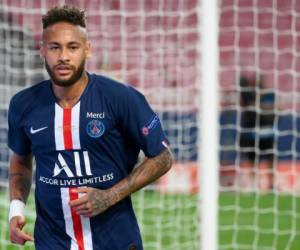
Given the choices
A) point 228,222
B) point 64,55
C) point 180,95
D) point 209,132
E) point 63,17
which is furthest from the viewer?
point 228,222

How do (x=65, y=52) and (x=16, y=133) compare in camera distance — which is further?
(x=16, y=133)

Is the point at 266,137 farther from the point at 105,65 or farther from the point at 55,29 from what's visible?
the point at 55,29

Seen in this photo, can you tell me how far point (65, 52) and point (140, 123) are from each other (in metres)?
0.40

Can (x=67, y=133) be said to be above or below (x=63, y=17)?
below

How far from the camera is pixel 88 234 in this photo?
3689 millimetres

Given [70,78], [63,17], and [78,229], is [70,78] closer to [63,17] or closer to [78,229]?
[63,17]

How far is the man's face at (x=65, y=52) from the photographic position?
11.8ft

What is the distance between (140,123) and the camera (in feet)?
11.9

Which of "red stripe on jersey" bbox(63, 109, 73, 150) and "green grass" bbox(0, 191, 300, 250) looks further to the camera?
"green grass" bbox(0, 191, 300, 250)

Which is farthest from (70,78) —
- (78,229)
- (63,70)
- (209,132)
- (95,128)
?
(209,132)

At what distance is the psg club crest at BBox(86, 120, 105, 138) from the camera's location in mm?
3631

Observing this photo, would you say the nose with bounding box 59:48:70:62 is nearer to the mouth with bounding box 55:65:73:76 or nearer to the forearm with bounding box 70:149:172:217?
the mouth with bounding box 55:65:73:76

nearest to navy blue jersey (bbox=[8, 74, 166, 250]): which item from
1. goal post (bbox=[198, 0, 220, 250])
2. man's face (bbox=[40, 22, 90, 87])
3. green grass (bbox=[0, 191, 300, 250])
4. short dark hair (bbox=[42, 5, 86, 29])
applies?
man's face (bbox=[40, 22, 90, 87])

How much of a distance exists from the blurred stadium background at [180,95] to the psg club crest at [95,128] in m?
3.52
